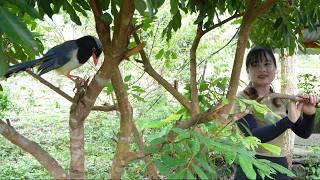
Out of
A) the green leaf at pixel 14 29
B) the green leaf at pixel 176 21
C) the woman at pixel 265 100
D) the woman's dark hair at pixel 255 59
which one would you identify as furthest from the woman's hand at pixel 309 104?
the green leaf at pixel 14 29

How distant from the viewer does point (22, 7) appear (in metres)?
0.80

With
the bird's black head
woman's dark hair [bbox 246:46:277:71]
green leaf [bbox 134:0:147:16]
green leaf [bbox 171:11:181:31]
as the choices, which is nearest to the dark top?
woman's dark hair [bbox 246:46:277:71]

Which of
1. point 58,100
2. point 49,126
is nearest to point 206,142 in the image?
point 49,126

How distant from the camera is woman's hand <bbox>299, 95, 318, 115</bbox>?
1.50m

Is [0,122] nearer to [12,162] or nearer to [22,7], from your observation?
[22,7]

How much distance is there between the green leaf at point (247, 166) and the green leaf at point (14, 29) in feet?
1.59

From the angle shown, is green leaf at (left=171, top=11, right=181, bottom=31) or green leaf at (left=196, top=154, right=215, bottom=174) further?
green leaf at (left=171, top=11, right=181, bottom=31)

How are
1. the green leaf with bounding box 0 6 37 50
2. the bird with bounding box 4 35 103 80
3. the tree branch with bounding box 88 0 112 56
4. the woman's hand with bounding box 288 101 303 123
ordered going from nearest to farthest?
the green leaf with bounding box 0 6 37 50 → the tree branch with bounding box 88 0 112 56 → the bird with bounding box 4 35 103 80 → the woman's hand with bounding box 288 101 303 123

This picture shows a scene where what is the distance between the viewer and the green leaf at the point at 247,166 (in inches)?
36.2

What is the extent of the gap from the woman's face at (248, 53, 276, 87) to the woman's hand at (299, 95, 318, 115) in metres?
0.23

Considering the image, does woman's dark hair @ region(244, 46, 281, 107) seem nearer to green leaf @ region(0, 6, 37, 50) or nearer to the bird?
the bird

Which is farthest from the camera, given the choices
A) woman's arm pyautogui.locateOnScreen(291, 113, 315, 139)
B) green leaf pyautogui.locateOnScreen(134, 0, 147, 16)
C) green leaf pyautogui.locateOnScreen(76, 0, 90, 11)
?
woman's arm pyautogui.locateOnScreen(291, 113, 315, 139)

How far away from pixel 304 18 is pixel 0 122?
1.21 metres

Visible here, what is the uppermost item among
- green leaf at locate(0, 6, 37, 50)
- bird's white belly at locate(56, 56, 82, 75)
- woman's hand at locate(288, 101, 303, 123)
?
bird's white belly at locate(56, 56, 82, 75)
